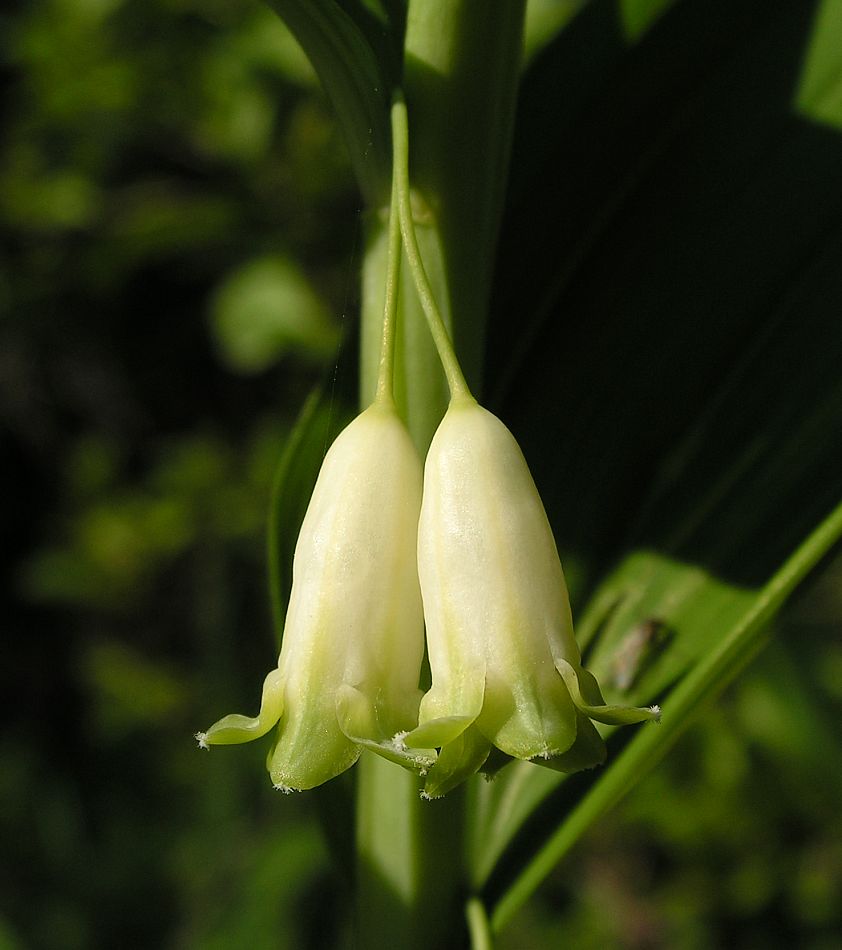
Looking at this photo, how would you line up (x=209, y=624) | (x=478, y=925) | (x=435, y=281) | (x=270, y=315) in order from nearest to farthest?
(x=435, y=281)
(x=478, y=925)
(x=270, y=315)
(x=209, y=624)

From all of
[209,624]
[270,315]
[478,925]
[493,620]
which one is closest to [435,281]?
[493,620]

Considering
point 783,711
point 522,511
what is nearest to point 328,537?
point 522,511

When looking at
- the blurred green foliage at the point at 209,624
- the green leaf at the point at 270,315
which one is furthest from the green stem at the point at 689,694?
the green leaf at the point at 270,315

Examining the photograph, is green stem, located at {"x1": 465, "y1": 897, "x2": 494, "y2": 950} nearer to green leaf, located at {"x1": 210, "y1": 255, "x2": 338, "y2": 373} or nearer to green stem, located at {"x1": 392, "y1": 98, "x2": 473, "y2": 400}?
green stem, located at {"x1": 392, "y1": 98, "x2": 473, "y2": 400}

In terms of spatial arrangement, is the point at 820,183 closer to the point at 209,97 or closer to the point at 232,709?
the point at 209,97

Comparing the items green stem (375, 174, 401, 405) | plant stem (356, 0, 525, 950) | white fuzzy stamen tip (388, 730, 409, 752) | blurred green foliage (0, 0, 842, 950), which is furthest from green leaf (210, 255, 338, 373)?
white fuzzy stamen tip (388, 730, 409, 752)

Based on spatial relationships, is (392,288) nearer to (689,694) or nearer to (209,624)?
(689,694)
